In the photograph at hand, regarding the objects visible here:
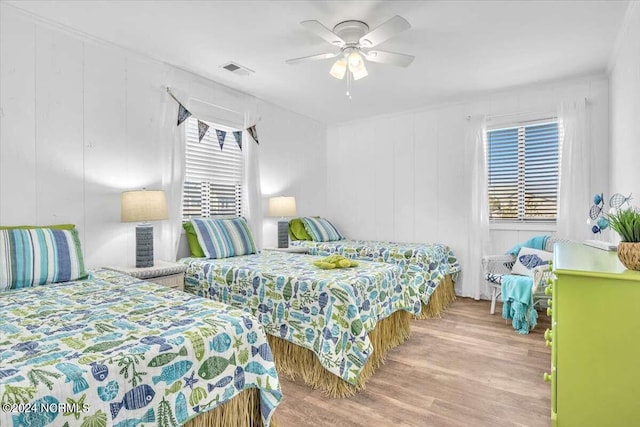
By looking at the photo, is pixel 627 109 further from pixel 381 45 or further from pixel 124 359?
pixel 124 359

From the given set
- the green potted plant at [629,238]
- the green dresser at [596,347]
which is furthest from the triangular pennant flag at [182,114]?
Result: the green potted plant at [629,238]

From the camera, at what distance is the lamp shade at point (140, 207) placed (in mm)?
2629

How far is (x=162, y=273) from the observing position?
8.74ft

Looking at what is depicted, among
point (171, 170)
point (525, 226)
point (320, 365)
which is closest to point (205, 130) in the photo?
point (171, 170)

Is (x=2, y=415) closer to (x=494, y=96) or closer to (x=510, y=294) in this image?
(x=510, y=294)

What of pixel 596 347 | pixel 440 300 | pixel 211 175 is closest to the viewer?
pixel 596 347

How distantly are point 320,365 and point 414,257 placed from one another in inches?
75.4

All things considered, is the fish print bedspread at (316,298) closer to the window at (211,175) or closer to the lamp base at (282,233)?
the window at (211,175)

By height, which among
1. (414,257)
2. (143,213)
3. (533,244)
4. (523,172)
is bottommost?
(414,257)

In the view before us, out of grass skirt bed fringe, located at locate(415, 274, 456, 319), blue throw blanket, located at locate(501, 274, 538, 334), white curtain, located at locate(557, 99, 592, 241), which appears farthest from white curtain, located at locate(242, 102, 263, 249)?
white curtain, located at locate(557, 99, 592, 241)

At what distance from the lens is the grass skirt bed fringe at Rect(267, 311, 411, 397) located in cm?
210

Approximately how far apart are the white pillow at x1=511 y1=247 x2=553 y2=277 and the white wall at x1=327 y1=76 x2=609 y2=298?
48 centimetres

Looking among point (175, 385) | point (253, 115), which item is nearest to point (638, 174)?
point (175, 385)

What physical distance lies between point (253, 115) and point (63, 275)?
8.78ft
